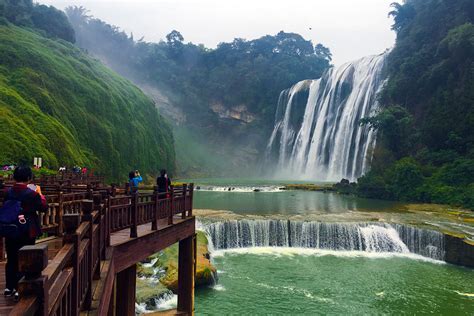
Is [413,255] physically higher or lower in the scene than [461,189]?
lower

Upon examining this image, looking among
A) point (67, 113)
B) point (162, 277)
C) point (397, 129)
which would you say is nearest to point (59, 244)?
point (162, 277)

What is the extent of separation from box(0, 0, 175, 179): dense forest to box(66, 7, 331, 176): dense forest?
85.9 ft

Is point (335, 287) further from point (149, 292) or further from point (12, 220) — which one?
point (12, 220)

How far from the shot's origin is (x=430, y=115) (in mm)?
39250

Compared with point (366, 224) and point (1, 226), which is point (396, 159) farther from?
point (1, 226)

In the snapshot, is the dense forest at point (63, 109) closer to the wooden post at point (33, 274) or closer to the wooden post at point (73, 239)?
the wooden post at point (73, 239)

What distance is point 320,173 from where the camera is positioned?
60875 millimetres

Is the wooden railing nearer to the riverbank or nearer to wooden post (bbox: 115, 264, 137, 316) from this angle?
wooden post (bbox: 115, 264, 137, 316)

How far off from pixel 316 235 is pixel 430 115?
26.0 metres

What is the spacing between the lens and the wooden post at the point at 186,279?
32.0 ft

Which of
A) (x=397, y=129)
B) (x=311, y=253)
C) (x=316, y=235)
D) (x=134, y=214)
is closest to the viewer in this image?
(x=134, y=214)

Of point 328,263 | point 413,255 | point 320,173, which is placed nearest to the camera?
point 328,263

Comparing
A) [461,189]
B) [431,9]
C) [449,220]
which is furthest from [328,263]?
[431,9]

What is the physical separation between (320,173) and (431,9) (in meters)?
27.0
